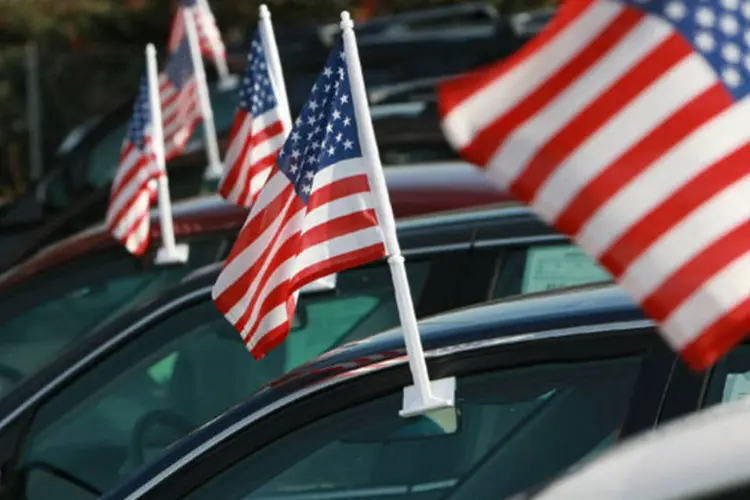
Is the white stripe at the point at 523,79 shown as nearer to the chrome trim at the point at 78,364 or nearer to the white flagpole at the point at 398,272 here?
the white flagpole at the point at 398,272

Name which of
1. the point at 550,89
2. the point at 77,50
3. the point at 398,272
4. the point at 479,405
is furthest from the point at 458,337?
the point at 77,50

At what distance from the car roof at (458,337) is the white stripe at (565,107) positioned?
62 centimetres

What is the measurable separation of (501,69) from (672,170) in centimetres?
31

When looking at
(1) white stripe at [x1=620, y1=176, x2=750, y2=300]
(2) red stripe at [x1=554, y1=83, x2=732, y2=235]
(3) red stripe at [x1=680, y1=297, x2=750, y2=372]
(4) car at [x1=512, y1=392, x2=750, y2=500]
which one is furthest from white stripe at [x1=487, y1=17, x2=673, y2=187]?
(4) car at [x1=512, y1=392, x2=750, y2=500]

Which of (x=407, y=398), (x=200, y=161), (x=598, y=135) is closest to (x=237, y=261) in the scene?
(x=407, y=398)

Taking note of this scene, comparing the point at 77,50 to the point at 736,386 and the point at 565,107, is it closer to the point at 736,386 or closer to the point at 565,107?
the point at 736,386

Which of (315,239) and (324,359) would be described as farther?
(315,239)

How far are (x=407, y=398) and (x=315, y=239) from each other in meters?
0.70

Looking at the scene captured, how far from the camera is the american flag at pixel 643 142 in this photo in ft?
9.03

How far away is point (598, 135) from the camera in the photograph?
112 inches

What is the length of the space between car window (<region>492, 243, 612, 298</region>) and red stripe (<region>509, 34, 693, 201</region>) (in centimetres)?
192

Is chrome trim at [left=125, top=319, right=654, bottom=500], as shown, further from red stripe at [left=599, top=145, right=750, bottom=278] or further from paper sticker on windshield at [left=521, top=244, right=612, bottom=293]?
paper sticker on windshield at [left=521, top=244, right=612, bottom=293]

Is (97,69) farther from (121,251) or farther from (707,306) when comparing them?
(707,306)

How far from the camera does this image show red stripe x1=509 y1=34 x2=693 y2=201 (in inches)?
112
